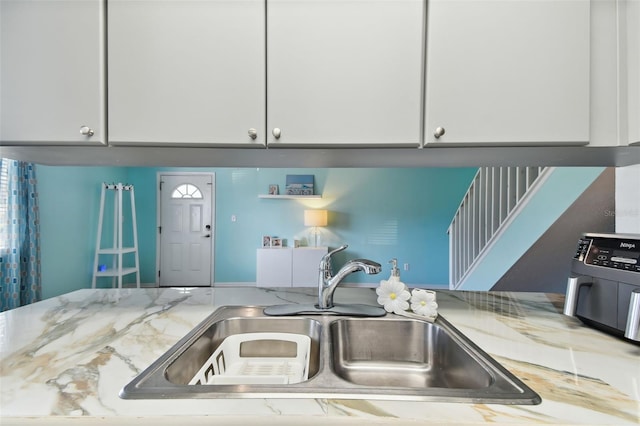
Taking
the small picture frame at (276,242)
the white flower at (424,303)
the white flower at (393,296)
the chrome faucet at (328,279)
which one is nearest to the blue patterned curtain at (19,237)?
the small picture frame at (276,242)

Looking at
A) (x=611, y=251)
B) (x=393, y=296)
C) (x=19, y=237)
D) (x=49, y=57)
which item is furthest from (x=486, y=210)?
(x=19, y=237)

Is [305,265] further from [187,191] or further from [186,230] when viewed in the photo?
[187,191]

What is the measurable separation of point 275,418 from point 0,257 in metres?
3.83

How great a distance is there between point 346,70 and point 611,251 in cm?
95

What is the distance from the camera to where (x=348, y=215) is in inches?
199

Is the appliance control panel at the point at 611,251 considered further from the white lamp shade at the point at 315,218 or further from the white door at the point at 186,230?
the white door at the point at 186,230

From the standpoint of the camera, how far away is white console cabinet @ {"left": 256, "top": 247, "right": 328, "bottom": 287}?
450cm

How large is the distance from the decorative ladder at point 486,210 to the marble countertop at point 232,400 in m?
1.34

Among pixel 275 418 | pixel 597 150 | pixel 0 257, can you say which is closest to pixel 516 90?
pixel 597 150

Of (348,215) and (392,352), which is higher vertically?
(348,215)

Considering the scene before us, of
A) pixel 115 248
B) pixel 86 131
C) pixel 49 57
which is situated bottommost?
pixel 115 248

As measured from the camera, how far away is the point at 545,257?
247cm

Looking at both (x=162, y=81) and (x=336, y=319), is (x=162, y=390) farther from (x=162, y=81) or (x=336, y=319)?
(x=162, y=81)

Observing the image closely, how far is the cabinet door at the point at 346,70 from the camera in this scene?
2.80 ft
